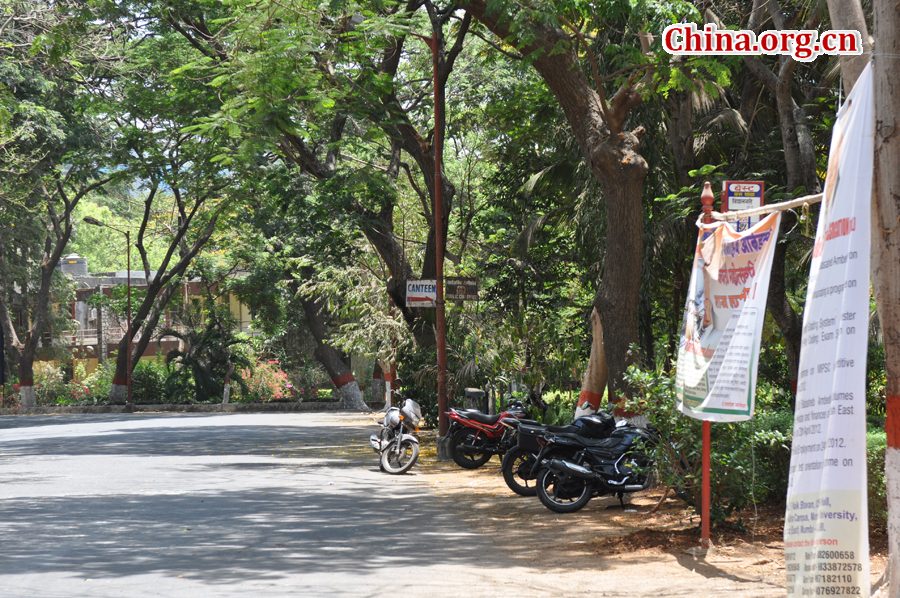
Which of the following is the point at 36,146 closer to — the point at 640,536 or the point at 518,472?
the point at 518,472

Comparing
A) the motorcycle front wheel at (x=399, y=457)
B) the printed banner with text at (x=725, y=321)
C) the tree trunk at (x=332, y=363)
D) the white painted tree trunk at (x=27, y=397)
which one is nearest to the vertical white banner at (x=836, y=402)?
the printed banner with text at (x=725, y=321)

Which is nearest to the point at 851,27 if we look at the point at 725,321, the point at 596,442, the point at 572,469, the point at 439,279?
the point at 725,321

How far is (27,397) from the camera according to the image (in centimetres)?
3794

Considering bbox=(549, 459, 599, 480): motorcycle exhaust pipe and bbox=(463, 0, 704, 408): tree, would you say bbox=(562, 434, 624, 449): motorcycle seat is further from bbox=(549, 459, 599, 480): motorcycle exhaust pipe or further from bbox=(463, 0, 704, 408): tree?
bbox=(463, 0, 704, 408): tree

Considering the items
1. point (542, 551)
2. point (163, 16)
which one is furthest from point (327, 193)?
point (542, 551)

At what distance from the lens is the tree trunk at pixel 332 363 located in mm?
37156

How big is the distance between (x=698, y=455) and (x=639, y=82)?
559 cm

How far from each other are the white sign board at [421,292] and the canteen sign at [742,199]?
899cm

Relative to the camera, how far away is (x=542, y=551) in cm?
804

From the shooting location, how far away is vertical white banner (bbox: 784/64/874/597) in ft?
14.6

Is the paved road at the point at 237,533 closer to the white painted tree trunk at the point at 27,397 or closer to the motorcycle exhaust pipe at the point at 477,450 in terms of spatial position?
the motorcycle exhaust pipe at the point at 477,450

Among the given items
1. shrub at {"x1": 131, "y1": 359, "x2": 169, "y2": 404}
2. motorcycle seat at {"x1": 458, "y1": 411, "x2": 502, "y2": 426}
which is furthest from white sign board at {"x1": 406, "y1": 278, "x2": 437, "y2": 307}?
shrub at {"x1": 131, "y1": 359, "x2": 169, "y2": 404}

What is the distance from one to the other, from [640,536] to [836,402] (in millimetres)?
4100

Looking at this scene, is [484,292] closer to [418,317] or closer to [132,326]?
[418,317]
